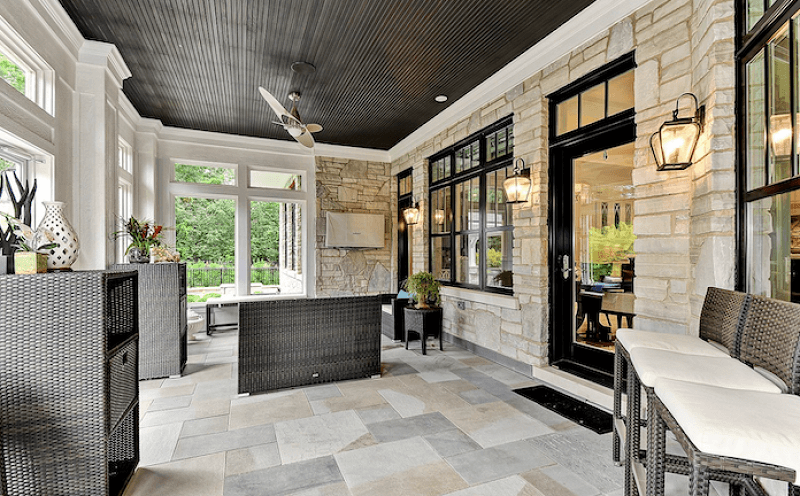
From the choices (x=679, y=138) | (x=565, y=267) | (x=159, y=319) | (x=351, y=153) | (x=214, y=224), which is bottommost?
(x=159, y=319)

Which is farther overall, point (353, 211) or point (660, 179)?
point (353, 211)

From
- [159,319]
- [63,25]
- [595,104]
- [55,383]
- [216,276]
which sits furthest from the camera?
[216,276]

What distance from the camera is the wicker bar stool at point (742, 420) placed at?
95cm

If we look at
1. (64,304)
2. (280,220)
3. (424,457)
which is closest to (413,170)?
(280,220)

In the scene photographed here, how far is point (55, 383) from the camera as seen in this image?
1.68 metres

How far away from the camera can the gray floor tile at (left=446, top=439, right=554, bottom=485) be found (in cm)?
215

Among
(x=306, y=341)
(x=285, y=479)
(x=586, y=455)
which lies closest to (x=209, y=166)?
(x=306, y=341)

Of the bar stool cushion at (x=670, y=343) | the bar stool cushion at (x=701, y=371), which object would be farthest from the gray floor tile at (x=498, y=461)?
the bar stool cushion at (x=701, y=371)

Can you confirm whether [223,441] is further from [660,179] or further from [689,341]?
[660,179]

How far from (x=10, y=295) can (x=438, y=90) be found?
4200 millimetres

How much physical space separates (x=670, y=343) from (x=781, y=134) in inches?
42.0

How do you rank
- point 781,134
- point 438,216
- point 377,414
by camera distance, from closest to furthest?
point 781,134 → point 377,414 → point 438,216

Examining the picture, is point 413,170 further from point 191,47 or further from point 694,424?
point 694,424

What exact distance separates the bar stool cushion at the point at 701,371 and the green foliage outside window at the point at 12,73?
4.00m
